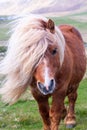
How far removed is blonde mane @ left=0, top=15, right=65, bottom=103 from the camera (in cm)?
638

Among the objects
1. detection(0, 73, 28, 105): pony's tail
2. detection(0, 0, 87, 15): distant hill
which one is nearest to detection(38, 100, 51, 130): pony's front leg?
detection(0, 73, 28, 105): pony's tail

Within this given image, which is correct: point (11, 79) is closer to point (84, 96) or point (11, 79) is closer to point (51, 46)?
point (51, 46)

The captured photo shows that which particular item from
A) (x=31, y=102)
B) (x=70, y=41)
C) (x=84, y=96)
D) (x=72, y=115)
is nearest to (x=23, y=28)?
(x=70, y=41)

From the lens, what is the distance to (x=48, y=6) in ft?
485

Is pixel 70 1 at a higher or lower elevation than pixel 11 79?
lower

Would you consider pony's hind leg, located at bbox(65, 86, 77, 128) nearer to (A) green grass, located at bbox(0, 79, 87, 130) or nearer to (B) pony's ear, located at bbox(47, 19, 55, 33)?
(A) green grass, located at bbox(0, 79, 87, 130)

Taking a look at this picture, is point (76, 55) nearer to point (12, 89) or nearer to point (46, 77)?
point (12, 89)

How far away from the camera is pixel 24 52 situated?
6445 mm

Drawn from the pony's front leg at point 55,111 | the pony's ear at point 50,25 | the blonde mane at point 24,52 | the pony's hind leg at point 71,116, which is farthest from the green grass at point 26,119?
the pony's ear at point 50,25

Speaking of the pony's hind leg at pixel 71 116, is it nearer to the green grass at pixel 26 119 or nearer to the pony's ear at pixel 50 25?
the green grass at pixel 26 119

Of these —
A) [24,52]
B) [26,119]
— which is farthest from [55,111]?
[26,119]

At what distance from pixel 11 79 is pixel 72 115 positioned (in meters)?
3.49

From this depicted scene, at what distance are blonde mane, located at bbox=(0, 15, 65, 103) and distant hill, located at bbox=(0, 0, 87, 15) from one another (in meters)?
128

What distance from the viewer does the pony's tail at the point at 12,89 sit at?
22.5 feet
